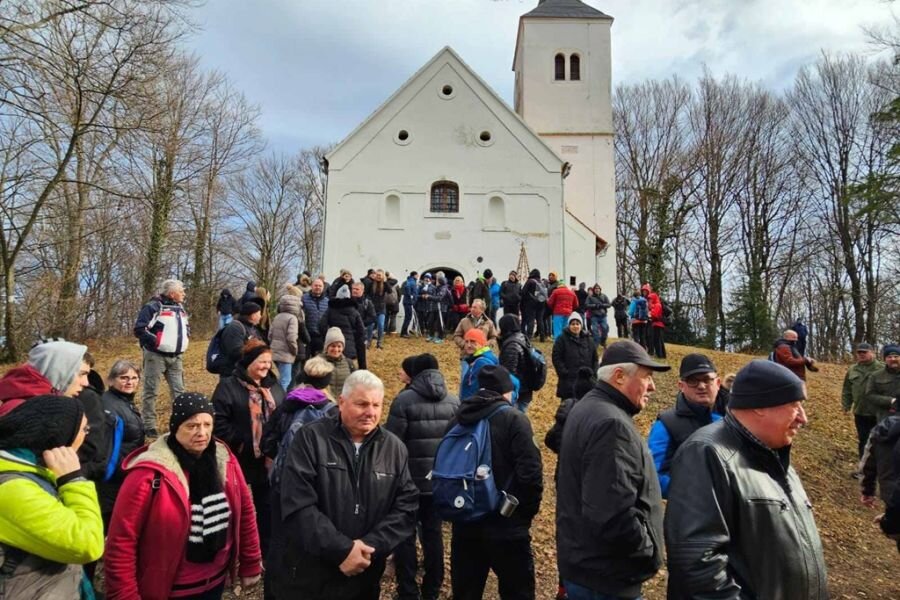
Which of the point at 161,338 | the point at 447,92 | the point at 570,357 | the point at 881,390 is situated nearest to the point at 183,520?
the point at 161,338

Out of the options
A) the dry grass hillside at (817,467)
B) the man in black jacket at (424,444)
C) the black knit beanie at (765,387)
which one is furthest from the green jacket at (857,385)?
the black knit beanie at (765,387)

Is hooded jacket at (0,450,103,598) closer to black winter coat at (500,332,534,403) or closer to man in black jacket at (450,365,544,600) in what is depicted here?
man in black jacket at (450,365,544,600)

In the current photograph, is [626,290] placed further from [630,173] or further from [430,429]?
[430,429]

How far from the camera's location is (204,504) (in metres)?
2.90

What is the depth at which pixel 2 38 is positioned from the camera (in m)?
9.12

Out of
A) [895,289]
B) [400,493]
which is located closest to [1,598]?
[400,493]

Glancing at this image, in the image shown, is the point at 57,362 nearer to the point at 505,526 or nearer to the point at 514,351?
the point at 505,526

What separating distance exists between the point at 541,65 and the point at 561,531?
27088mm

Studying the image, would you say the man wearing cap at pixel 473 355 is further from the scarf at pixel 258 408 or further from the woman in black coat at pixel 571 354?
the scarf at pixel 258 408

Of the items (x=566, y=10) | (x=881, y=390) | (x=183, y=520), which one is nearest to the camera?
(x=183, y=520)

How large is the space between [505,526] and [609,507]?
1.04 metres

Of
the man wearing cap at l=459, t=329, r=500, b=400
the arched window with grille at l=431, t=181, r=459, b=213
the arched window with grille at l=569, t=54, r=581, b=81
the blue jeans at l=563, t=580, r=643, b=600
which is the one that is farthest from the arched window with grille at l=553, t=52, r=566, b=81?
the blue jeans at l=563, t=580, r=643, b=600

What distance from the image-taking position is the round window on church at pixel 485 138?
22.1 metres

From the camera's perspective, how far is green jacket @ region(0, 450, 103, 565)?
205cm
